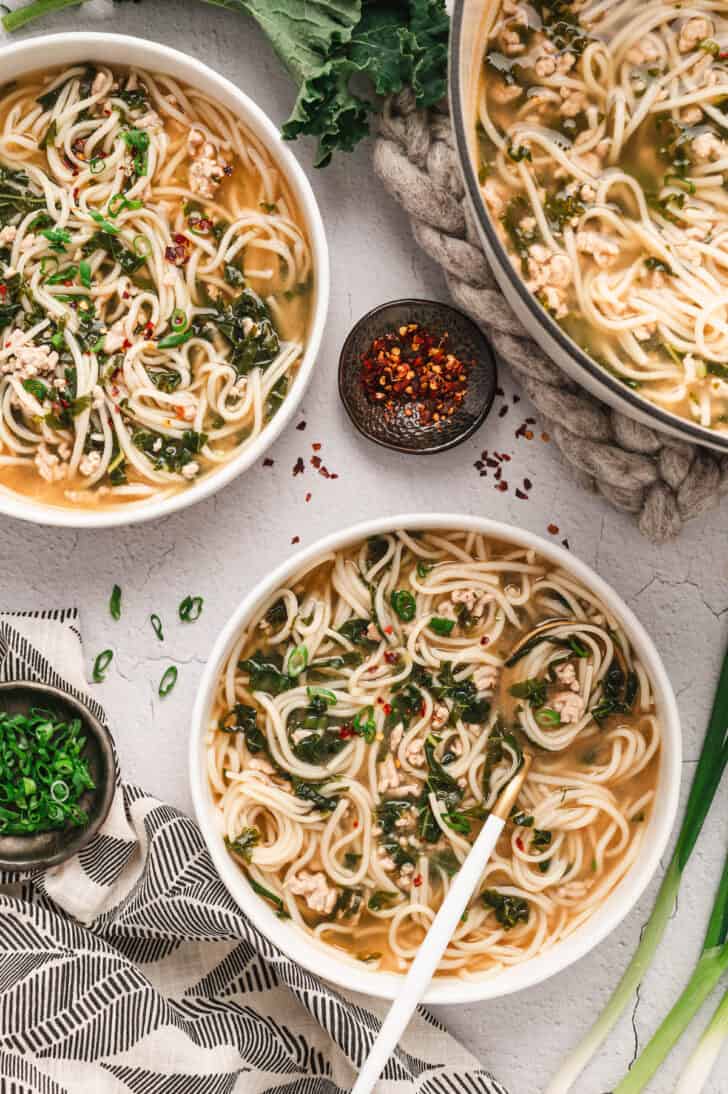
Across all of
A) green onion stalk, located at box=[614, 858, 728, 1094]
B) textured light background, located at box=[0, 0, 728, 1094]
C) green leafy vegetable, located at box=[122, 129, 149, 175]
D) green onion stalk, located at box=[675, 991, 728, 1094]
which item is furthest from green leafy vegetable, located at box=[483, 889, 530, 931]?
green leafy vegetable, located at box=[122, 129, 149, 175]

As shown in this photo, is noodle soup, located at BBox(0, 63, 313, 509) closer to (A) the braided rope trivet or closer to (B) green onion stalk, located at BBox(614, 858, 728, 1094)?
(A) the braided rope trivet

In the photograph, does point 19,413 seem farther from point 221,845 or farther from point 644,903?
point 644,903

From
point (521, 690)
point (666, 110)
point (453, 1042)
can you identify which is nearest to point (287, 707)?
point (521, 690)

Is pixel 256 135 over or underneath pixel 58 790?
over

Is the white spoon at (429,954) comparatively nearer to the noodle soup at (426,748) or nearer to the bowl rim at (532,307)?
the noodle soup at (426,748)

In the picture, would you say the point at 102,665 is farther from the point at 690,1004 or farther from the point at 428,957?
the point at 690,1004

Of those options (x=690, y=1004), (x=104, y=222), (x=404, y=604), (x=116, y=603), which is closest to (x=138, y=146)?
(x=104, y=222)
